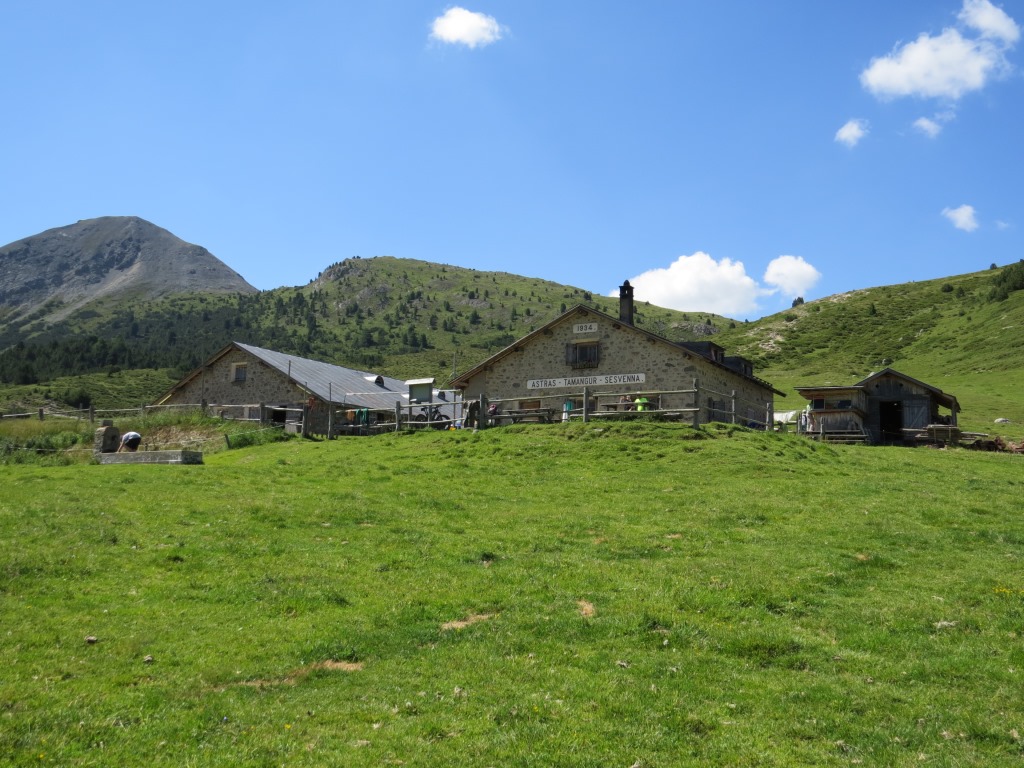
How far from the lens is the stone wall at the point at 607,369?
119ft

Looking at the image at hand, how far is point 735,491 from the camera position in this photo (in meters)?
20.2

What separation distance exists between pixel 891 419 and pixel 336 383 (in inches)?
1354

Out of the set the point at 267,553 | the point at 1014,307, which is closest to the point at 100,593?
the point at 267,553

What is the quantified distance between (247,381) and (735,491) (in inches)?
1414

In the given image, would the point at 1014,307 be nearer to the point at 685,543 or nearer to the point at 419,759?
the point at 685,543

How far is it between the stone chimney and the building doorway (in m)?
17.2

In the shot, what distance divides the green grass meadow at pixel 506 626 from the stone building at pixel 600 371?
51.8 ft

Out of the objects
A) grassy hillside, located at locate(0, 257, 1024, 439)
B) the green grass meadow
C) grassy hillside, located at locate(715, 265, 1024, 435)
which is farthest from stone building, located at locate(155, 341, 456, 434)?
grassy hillside, located at locate(715, 265, 1024, 435)

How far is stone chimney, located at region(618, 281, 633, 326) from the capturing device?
135 feet

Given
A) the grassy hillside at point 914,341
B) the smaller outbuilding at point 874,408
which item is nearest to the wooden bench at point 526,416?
the smaller outbuilding at point 874,408

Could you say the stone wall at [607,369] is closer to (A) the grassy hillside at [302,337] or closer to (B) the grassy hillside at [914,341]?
(B) the grassy hillside at [914,341]

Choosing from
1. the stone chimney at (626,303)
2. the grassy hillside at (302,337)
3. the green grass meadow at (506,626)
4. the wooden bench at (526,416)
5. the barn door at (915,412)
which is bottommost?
the green grass meadow at (506,626)

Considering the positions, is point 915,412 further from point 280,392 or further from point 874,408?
point 280,392

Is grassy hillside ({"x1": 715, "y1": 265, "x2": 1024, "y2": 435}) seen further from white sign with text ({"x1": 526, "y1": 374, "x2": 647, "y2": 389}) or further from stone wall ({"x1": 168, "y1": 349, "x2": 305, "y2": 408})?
stone wall ({"x1": 168, "y1": 349, "x2": 305, "y2": 408})
